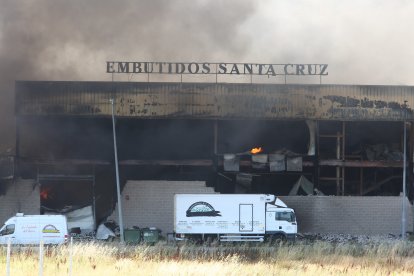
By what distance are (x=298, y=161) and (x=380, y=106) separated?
6.01 m

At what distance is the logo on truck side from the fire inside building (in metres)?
5.64

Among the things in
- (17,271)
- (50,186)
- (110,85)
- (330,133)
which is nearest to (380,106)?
(330,133)

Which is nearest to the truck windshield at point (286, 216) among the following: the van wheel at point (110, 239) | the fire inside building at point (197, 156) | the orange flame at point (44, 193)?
the fire inside building at point (197, 156)

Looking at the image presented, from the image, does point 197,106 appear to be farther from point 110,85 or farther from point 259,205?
point 259,205

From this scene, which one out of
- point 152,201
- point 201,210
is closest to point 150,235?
point 201,210

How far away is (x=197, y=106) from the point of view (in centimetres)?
4281

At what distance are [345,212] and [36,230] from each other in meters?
18.5

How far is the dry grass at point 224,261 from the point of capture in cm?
2077

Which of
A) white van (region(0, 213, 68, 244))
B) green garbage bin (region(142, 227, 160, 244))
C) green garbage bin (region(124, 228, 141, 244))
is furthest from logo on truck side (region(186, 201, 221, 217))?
white van (region(0, 213, 68, 244))

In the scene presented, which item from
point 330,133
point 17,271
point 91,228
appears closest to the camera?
point 17,271

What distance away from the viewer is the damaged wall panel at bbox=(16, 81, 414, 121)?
140 ft

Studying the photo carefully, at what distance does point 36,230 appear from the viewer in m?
32.8

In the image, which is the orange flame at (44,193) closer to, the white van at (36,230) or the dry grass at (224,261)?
the white van at (36,230)

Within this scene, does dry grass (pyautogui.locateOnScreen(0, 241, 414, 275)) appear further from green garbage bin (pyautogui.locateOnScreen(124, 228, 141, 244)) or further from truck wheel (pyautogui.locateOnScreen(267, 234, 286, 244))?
green garbage bin (pyautogui.locateOnScreen(124, 228, 141, 244))
